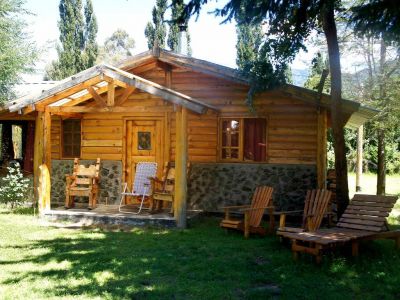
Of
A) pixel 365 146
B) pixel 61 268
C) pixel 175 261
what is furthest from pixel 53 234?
pixel 365 146

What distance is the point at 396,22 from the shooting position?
5082mm

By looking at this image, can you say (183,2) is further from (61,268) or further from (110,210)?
(110,210)

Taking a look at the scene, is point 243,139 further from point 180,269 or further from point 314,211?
point 180,269

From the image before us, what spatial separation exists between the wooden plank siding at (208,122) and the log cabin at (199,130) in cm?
2

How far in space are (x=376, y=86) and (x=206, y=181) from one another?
7.47 meters

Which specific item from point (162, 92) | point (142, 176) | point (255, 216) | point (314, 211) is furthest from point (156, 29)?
point (314, 211)

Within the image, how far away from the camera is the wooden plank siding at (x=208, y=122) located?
10297 mm

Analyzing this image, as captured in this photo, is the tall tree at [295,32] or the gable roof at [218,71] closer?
the tall tree at [295,32]

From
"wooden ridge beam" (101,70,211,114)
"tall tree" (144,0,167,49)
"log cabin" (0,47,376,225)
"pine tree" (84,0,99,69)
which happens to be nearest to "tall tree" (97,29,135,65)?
"pine tree" (84,0,99,69)

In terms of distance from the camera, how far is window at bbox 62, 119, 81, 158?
472 inches

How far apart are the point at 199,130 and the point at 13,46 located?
6165 millimetres

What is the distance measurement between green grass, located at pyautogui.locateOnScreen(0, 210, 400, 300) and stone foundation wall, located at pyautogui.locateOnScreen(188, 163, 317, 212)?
236cm

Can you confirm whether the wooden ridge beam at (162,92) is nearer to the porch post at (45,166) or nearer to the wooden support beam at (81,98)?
the wooden support beam at (81,98)

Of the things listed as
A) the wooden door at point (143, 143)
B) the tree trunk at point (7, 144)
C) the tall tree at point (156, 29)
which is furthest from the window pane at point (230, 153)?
the tall tree at point (156, 29)
